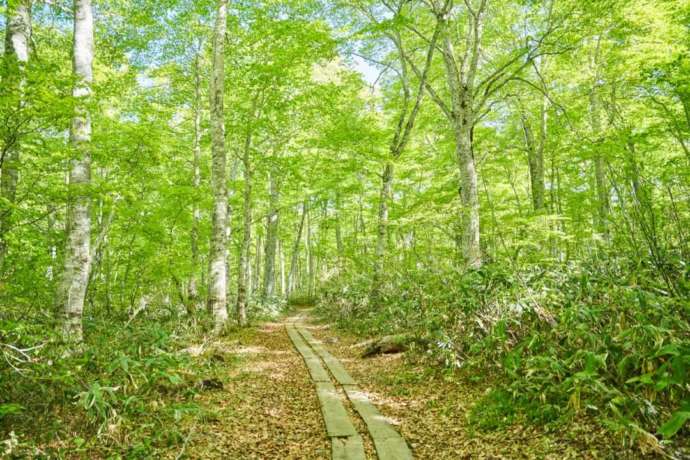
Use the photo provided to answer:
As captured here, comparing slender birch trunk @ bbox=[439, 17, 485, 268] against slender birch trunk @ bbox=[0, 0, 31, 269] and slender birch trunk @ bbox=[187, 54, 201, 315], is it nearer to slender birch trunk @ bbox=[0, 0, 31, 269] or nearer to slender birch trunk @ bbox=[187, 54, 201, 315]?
slender birch trunk @ bbox=[187, 54, 201, 315]

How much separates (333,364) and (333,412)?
2.72 m

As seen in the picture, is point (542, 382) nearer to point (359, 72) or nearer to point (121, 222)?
point (121, 222)

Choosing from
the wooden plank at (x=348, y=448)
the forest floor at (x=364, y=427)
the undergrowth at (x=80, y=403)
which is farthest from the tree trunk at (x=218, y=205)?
the wooden plank at (x=348, y=448)

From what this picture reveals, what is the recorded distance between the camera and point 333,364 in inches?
308

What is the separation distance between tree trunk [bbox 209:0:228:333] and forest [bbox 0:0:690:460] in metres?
0.05

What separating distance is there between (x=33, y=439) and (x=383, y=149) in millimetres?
10478

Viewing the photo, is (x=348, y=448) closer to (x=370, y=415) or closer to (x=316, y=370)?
(x=370, y=415)

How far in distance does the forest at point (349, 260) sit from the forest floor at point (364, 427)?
3 cm

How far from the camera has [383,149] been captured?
1224 centimetres

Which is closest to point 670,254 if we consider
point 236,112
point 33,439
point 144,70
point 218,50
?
point 33,439

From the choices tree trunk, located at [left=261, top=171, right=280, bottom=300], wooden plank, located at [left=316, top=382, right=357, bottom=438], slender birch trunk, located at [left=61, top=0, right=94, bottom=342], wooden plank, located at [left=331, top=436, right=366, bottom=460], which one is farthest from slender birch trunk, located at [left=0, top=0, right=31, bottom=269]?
tree trunk, located at [left=261, top=171, right=280, bottom=300]

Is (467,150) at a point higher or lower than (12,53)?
lower

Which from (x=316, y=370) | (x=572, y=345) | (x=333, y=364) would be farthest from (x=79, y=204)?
(x=572, y=345)

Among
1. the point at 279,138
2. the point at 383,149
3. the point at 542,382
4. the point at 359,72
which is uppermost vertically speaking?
the point at 359,72
